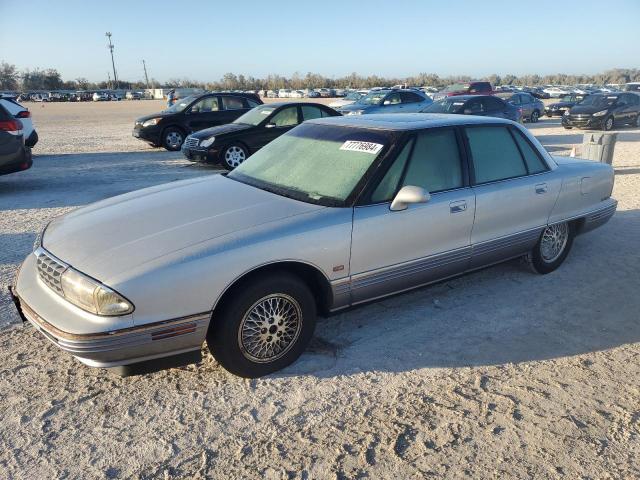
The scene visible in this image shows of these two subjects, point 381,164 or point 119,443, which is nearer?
point 119,443

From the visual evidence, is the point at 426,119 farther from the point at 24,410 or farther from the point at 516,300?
the point at 24,410

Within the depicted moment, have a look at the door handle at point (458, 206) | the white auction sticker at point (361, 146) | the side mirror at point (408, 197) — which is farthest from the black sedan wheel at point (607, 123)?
the side mirror at point (408, 197)

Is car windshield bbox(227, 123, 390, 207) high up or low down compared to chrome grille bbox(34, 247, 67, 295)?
up

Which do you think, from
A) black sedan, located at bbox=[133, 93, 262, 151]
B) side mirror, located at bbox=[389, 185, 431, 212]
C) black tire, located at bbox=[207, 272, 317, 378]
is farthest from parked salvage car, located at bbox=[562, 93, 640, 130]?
black tire, located at bbox=[207, 272, 317, 378]

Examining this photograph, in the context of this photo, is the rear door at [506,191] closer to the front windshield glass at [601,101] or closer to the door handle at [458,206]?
the door handle at [458,206]

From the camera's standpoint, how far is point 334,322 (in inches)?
157

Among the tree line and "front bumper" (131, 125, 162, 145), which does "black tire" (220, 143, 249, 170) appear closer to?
"front bumper" (131, 125, 162, 145)

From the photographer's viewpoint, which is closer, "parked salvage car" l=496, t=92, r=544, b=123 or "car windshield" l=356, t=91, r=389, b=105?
"car windshield" l=356, t=91, r=389, b=105

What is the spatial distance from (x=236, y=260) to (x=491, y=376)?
5.94 ft

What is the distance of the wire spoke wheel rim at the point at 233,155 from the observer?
1045cm

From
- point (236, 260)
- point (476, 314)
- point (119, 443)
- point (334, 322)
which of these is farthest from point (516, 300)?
point (119, 443)

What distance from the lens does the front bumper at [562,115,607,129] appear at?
18219 millimetres

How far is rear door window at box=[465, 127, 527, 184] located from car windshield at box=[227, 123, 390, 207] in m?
0.89

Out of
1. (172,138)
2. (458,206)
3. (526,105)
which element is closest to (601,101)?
(526,105)
